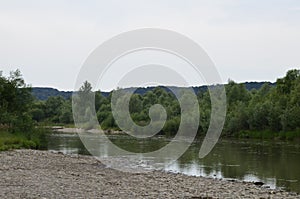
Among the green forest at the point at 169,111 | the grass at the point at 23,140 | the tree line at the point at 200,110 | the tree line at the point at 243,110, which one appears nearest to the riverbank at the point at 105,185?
the grass at the point at 23,140

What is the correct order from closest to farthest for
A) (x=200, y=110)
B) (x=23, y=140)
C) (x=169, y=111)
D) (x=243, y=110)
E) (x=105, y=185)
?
(x=105, y=185)
(x=23, y=140)
(x=243, y=110)
(x=200, y=110)
(x=169, y=111)

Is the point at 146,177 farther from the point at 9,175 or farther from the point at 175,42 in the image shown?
the point at 175,42

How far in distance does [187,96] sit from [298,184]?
294 feet

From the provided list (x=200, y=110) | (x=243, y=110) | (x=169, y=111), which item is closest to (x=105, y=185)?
(x=243, y=110)

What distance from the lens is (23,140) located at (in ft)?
164

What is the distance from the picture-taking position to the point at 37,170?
28.0 meters

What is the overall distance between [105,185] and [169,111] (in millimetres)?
88542

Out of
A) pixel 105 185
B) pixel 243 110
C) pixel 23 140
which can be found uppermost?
pixel 243 110

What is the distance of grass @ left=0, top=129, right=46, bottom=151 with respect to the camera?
45.0 m

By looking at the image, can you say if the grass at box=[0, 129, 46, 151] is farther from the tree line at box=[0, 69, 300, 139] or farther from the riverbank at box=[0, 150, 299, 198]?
the riverbank at box=[0, 150, 299, 198]

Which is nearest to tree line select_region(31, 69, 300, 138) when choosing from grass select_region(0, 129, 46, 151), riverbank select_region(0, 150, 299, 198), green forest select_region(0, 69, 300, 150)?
green forest select_region(0, 69, 300, 150)

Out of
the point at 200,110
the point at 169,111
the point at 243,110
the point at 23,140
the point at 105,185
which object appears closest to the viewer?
the point at 105,185

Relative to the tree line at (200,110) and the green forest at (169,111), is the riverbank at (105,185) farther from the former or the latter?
the tree line at (200,110)

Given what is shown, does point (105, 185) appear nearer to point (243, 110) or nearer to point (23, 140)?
point (23, 140)
